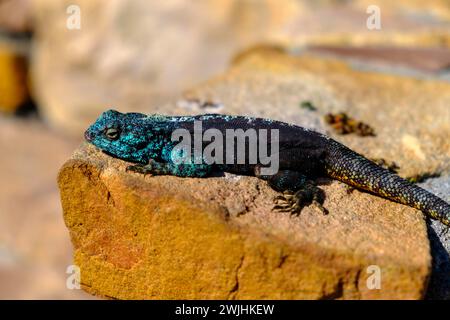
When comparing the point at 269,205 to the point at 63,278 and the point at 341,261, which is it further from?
the point at 63,278

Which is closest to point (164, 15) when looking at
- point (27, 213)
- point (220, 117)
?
point (27, 213)

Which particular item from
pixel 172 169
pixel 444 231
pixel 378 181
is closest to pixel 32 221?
pixel 172 169

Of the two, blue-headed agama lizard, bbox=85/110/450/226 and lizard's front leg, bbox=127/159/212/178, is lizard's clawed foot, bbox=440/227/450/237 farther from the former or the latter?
lizard's front leg, bbox=127/159/212/178

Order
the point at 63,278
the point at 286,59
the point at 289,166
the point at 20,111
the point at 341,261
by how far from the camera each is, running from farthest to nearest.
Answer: the point at 20,111 < the point at 63,278 < the point at 286,59 < the point at 289,166 < the point at 341,261

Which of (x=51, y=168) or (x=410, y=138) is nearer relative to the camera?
(x=410, y=138)

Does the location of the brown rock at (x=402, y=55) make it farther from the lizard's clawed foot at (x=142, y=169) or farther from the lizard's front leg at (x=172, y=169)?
the lizard's clawed foot at (x=142, y=169)

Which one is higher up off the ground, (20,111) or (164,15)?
(164,15)

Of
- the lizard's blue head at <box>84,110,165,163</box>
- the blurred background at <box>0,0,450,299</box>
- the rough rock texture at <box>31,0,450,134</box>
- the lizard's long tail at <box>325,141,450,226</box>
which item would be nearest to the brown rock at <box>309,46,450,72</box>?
the blurred background at <box>0,0,450,299</box>
